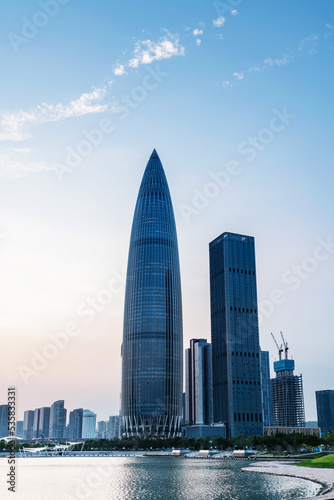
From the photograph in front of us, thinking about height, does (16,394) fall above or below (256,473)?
above

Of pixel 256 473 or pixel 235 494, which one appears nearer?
pixel 235 494

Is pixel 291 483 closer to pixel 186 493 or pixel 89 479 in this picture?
pixel 186 493

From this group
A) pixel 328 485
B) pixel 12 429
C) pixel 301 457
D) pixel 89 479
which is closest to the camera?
pixel 12 429

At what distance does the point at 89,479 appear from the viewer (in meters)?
123

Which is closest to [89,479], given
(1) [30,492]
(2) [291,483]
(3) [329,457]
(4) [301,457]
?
(1) [30,492]

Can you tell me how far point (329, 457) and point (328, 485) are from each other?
50.5m

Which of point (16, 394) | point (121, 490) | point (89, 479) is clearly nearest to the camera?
point (16, 394)

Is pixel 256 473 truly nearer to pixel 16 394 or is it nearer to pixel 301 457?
pixel 301 457

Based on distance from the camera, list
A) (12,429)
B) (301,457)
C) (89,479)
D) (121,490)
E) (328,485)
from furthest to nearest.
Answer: (301,457) < (89,479) < (121,490) < (328,485) < (12,429)

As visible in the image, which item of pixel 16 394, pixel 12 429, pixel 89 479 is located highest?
pixel 16 394

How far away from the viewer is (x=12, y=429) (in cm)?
7512

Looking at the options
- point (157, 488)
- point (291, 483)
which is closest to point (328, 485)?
point (291, 483)

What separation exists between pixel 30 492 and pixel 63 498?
15.5m

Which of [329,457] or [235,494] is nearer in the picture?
[235,494]
